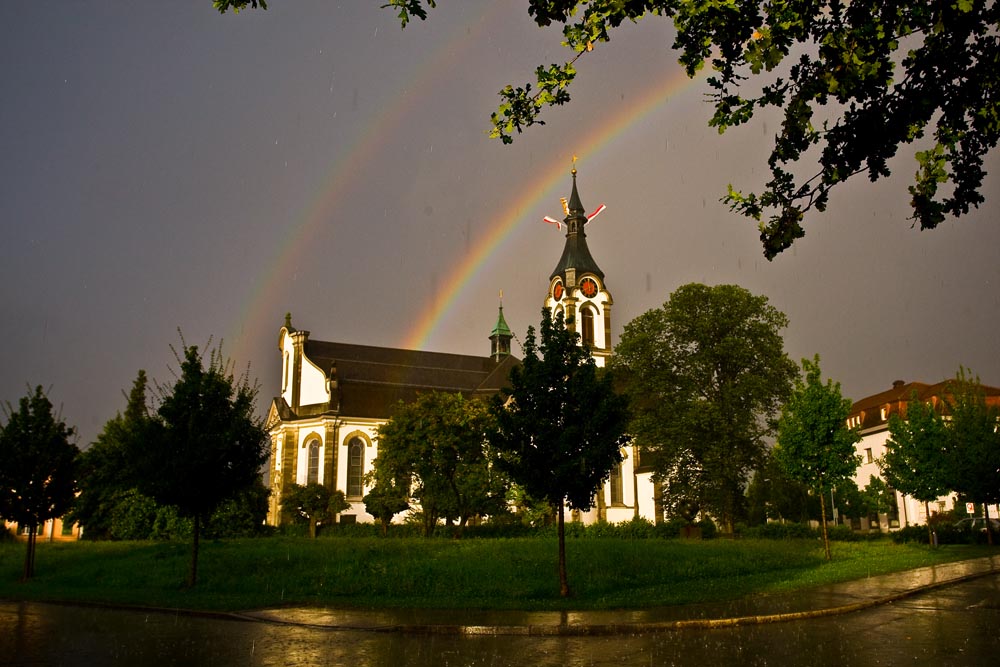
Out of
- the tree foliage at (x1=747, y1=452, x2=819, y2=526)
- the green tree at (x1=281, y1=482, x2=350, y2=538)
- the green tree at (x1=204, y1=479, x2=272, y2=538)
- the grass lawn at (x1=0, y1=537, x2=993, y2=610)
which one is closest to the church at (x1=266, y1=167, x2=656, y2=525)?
the green tree at (x1=281, y1=482, x2=350, y2=538)

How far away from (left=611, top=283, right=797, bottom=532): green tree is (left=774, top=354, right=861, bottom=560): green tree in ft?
34.0

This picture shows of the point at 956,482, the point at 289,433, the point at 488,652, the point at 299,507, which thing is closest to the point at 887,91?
the point at 488,652

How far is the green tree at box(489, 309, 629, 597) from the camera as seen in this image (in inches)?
766

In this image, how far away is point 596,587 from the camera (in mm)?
Answer: 20250

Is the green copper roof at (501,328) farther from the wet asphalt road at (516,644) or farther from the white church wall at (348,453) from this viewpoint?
the wet asphalt road at (516,644)

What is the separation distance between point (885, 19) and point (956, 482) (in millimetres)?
37405

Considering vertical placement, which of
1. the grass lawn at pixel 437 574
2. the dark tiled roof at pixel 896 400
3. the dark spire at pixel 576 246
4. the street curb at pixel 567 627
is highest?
the dark spire at pixel 576 246

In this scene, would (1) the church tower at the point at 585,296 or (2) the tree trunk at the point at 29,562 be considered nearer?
(2) the tree trunk at the point at 29,562

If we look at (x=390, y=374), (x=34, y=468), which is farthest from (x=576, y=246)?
(x=34, y=468)

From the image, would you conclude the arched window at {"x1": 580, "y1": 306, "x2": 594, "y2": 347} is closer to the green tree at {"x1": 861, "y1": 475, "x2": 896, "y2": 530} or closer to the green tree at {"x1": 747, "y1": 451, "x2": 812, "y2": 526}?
the green tree at {"x1": 747, "y1": 451, "x2": 812, "y2": 526}

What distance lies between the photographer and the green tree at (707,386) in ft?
138

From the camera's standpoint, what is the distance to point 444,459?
42094 millimetres

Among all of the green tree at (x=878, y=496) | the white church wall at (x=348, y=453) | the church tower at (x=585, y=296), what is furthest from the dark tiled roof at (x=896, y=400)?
the white church wall at (x=348, y=453)

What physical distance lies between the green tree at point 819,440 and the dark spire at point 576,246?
39.3 metres
